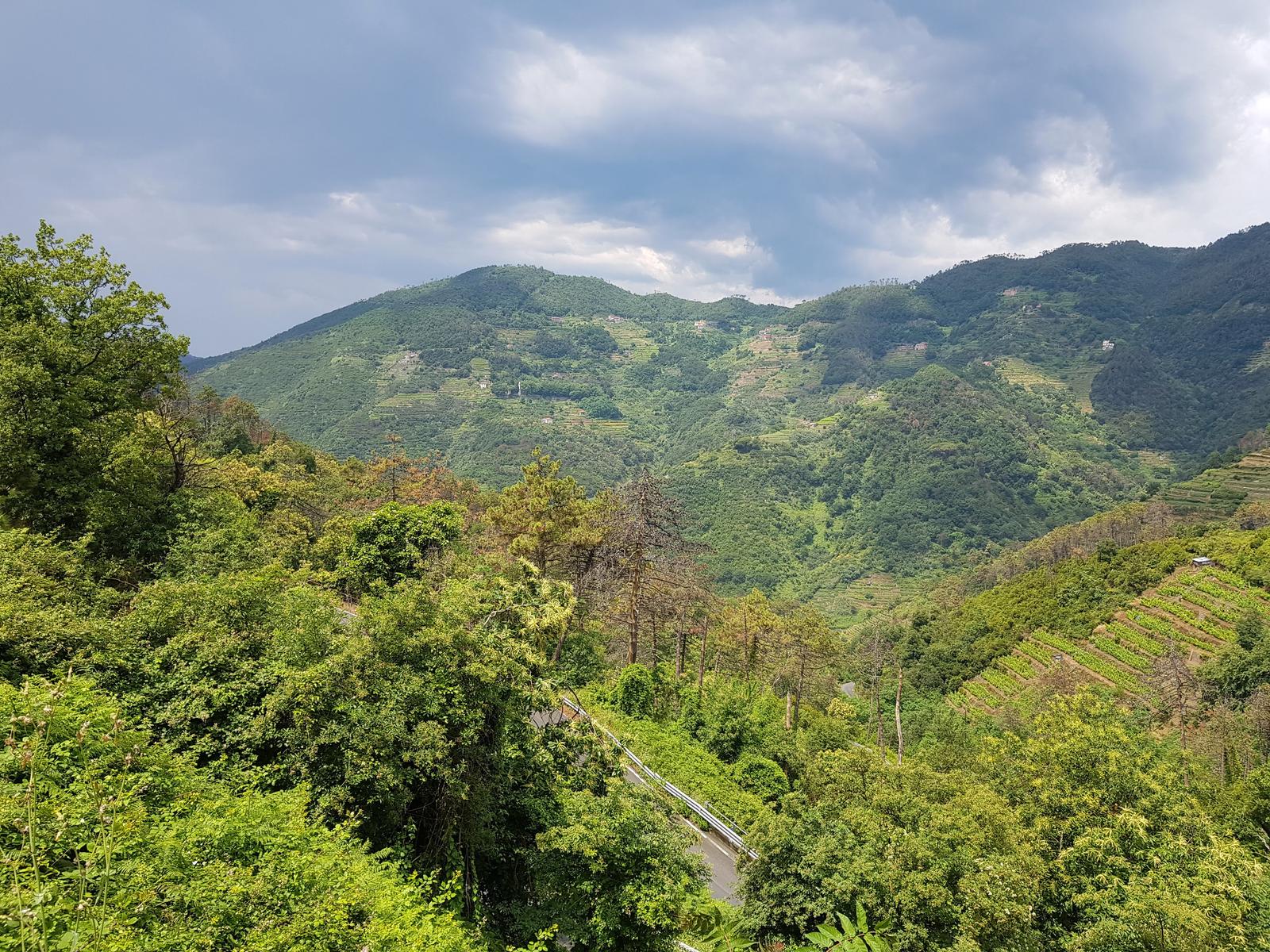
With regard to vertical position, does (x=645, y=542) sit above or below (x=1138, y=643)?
above

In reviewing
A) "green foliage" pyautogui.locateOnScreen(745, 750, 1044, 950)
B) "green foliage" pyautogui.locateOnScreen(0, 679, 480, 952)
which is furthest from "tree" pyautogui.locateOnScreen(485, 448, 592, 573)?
"green foliage" pyautogui.locateOnScreen(0, 679, 480, 952)

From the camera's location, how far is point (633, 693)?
2692 centimetres

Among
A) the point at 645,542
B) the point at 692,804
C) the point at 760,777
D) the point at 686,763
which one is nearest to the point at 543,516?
the point at 645,542

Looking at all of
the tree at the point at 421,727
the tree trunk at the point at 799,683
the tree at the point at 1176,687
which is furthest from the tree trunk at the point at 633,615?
the tree at the point at 1176,687

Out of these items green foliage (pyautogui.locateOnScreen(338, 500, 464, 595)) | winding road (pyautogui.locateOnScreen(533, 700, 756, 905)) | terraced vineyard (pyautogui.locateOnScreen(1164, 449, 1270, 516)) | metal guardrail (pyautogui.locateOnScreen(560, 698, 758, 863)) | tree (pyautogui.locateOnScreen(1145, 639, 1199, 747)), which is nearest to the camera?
green foliage (pyautogui.locateOnScreen(338, 500, 464, 595))

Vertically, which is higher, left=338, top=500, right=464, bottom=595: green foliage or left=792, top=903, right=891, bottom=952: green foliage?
left=338, top=500, right=464, bottom=595: green foliage

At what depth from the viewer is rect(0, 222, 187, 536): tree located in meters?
14.7

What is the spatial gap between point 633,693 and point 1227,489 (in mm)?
108250

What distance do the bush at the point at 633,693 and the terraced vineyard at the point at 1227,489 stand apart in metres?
95.1

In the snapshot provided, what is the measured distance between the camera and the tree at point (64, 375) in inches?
580

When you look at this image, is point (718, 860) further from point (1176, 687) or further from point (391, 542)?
point (1176, 687)

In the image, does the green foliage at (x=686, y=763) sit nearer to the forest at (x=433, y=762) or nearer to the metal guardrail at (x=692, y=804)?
the forest at (x=433, y=762)

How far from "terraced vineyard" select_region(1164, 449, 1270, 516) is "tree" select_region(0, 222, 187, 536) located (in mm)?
113203

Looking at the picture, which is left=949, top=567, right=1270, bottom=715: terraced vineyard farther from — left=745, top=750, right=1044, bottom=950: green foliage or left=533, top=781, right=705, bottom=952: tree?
left=533, top=781, right=705, bottom=952: tree
